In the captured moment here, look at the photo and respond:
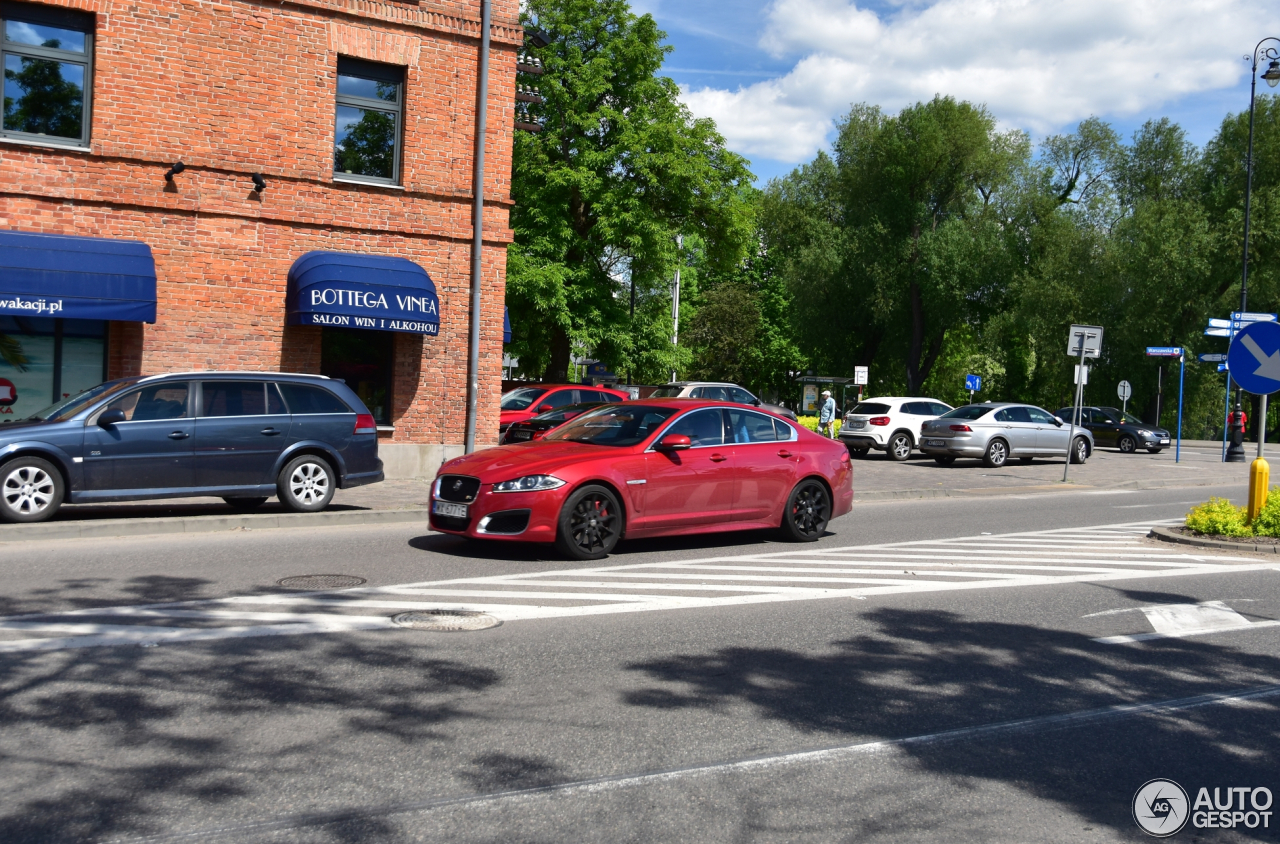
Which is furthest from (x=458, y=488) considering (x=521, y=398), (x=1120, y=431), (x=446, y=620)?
(x=1120, y=431)

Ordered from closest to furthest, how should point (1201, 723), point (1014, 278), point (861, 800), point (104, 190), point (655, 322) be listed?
point (861, 800)
point (1201, 723)
point (104, 190)
point (655, 322)
point (1014, 278)

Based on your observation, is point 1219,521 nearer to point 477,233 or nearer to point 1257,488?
point 1257,488

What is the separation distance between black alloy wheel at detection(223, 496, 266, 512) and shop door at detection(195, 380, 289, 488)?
0.66m

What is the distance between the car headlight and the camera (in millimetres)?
9828

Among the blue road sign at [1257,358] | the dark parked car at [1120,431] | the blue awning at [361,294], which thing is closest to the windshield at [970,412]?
the dark parked car at [1120,431]

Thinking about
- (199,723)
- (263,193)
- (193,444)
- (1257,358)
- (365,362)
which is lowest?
(199,723)

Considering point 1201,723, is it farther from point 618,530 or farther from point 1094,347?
point 1094,347

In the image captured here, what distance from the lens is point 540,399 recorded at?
24.5 m

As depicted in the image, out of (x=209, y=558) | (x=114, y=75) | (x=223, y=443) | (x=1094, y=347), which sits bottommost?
(x=209, y=558)

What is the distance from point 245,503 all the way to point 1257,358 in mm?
12020

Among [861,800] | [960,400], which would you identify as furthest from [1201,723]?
[960,400]

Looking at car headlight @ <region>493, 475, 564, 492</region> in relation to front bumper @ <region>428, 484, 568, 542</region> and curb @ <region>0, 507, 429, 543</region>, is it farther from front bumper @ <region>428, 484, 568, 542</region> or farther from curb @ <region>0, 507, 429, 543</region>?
curb @ <region>0, 507, 429, 543</region>

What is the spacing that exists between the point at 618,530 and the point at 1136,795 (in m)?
6.28

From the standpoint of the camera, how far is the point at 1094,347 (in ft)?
70.9
